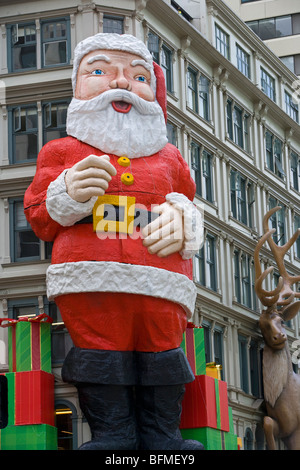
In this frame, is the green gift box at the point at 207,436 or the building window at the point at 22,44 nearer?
the green gift box at the point at 207,436

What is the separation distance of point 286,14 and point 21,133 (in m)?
17.0

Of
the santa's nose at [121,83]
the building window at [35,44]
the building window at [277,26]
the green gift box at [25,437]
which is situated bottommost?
the green gift box at [25,437]

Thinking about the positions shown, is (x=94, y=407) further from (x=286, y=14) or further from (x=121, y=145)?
(x=286, y=14)

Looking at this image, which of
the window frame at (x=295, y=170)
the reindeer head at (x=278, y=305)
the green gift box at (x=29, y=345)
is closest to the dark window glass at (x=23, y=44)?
the reindeer head at (x=278, y=305)

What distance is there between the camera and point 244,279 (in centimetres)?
2712

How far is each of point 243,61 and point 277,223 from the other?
163 inches

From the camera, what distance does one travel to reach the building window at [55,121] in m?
22.3

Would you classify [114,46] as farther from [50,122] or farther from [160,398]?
[50,122]

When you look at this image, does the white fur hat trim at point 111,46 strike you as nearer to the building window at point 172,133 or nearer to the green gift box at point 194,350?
the green gift box at point 194,350

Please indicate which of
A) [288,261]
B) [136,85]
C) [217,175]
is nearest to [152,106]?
[136,85]

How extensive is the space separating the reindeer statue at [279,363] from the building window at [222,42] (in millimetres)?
4683

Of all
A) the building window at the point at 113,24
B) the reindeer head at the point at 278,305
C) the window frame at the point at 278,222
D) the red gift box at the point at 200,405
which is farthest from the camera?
the window frame at the point at 278,222

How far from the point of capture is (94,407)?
52.1 ft

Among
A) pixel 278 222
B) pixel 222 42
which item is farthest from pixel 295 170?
pixel 222 42
